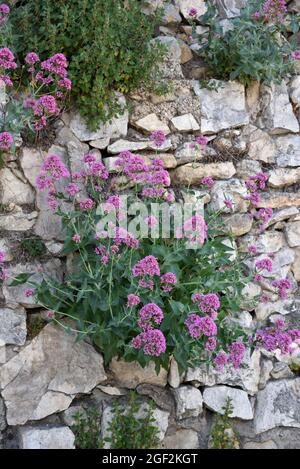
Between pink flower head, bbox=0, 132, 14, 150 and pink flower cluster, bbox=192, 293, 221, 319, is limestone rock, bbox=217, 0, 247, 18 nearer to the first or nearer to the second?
pink flower head, bbox=0, 132, 14, 150

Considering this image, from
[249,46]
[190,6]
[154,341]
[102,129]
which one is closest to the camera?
[154,341]

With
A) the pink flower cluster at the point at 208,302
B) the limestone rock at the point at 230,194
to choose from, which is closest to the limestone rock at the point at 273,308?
the limestone rock at the point at 230,194

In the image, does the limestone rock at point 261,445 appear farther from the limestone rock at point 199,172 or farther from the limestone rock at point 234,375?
the limestone rock at point 199,172

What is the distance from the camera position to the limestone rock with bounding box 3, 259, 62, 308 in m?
4.02

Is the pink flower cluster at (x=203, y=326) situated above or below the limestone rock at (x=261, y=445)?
above

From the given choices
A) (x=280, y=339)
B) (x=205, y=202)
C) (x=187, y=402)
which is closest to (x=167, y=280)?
(x=280, y=339)

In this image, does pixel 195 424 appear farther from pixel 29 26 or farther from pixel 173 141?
pixel 29 26

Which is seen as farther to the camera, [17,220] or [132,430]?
[17,220]

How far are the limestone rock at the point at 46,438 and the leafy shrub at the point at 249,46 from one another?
2.94 metres

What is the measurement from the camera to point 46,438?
3846mm

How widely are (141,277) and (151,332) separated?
17.0 inches

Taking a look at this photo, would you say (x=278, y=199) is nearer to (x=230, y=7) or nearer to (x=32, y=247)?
(x=230, y=7)

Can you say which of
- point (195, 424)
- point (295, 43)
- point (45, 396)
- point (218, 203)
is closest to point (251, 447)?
point (195, 424)

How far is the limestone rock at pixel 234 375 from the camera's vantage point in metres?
4.25
